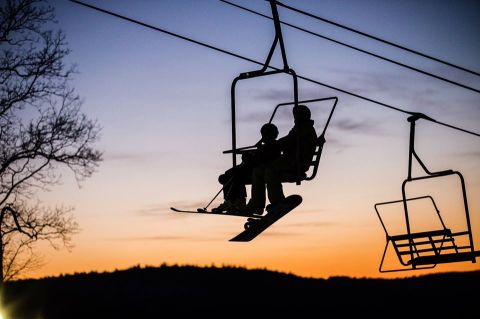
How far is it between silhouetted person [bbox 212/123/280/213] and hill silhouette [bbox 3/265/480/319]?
1806 inches

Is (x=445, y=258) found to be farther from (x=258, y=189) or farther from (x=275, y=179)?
(x=258, y=189)

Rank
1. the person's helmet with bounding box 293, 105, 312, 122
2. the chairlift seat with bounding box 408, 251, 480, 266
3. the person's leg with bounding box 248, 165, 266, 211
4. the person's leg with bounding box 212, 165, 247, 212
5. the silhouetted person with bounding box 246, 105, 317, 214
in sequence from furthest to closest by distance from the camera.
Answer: the person's leg with bounding box 212, 165, 247, 212 < the person's leg with bounding box 248, 165, 266, 211 < the person's helmet with bounding box 293, 105, 312, 122 < the silhouetted person with bounding box 246, 105, 317, 214 < the chairlift seat with bounding box 408, 251, 480, 266

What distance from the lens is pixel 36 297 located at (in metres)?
63.6

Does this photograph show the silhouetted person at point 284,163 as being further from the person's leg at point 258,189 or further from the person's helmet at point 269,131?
the person's helmet at point 269,131

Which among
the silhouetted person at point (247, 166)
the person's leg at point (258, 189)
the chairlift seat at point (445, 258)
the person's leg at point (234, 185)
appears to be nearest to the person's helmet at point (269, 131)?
the silhouetted person at point (247, 166)

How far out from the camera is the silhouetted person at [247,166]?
1045 centimetres

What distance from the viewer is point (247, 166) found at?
10664 mm

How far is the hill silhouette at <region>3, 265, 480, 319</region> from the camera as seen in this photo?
223 ft

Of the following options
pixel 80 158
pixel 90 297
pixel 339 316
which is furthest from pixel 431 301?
pixel 80 158

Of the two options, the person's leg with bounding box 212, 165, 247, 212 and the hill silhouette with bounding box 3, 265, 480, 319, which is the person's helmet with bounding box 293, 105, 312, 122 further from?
the hill silhouette with bounding box 3, 265, 480, 319

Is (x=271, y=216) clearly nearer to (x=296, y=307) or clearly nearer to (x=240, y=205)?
(x=240, y=205)

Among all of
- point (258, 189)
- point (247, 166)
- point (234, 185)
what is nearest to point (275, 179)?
point (258, 189)

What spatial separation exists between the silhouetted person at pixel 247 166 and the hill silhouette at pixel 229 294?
45.9 m

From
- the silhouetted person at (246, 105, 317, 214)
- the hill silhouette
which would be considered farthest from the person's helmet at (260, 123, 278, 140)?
the hill silhouette
